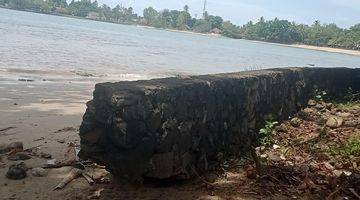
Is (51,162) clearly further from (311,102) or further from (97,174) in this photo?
(311,102)

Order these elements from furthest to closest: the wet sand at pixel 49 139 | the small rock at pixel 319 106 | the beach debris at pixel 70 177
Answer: the small rock at pixel 319 106 → the beach debris at pixel 70 177 → the wet sand at pixel 49 139

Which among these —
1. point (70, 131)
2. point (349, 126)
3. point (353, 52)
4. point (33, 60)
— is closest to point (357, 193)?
point (349, 126)

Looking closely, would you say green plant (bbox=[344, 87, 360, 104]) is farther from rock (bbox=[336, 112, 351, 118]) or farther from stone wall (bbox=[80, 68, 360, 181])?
stone wall (bbox=[80, 68, 360, 181])

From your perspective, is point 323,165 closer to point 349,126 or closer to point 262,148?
point 262,148

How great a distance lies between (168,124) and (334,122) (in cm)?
380

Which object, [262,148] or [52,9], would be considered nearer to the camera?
[262,148]

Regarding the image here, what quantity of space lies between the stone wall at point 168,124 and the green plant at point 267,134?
5.3 inches

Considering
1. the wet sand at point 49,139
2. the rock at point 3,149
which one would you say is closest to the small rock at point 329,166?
the wet sand at point 49,139

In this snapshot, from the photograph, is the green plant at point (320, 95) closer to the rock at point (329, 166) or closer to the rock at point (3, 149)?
the rock at point (329, 166)

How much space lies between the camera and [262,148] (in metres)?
5.92

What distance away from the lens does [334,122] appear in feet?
22.9

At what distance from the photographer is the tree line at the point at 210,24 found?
105938 mm

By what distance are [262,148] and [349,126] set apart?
6.13ft

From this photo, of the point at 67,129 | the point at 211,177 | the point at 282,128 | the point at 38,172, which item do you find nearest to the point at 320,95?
the point at 282,128
